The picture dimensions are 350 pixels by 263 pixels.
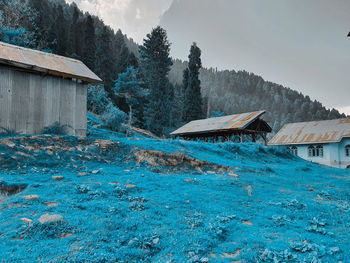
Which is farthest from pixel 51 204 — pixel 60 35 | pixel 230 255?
pixel 60 35

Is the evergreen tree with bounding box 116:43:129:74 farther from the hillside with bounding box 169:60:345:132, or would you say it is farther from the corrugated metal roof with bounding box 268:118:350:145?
the hillside with bounding box 169:60:345:132

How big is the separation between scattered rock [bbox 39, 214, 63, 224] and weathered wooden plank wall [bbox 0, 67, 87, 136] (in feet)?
27.4

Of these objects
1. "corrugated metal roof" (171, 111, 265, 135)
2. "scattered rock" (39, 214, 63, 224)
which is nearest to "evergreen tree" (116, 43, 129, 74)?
"corrugated metal roof" (171, 111, 265, 135)

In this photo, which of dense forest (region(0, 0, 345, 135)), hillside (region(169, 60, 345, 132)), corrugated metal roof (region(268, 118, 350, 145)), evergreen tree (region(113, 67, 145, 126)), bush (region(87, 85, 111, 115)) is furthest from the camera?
hillside (region(169, 60, 345, 132))

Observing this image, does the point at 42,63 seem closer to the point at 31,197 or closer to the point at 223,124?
the point at 31,197

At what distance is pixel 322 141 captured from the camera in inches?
1058

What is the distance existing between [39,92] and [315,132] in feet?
94.1

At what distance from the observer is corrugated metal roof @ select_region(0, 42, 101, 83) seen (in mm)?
10998

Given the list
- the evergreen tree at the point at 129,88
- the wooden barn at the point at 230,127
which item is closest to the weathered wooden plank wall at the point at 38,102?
the wooden barn at the point at 230,127

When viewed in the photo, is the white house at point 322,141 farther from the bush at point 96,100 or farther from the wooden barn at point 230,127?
the bush at point 96,100

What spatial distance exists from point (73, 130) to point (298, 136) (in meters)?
26.4

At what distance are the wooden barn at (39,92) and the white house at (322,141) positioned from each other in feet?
80.9

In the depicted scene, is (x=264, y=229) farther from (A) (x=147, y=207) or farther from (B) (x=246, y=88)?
(B) (x=246, y=88)

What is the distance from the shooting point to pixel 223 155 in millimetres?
13930
